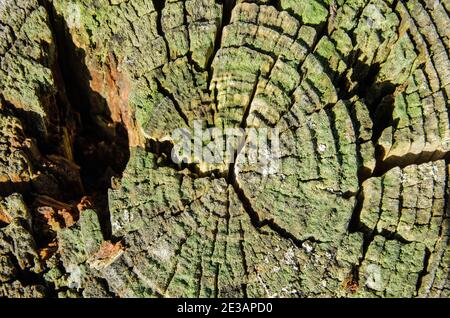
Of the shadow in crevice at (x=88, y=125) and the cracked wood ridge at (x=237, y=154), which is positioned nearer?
the cracked wood ridge at (x=237, y=154)

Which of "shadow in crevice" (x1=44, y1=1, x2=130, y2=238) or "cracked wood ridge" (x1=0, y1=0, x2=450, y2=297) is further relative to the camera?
"shadow in crevice" (x1=44, y1=1, x2=130, y2=238)

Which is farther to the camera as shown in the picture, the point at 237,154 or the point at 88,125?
the point at 88,125

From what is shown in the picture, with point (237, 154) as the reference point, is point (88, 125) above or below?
above

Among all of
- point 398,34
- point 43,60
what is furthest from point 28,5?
point 398,34

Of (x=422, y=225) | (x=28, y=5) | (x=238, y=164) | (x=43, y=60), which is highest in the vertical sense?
(x=28, y=5)

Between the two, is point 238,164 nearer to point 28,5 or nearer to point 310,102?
point 310,102
